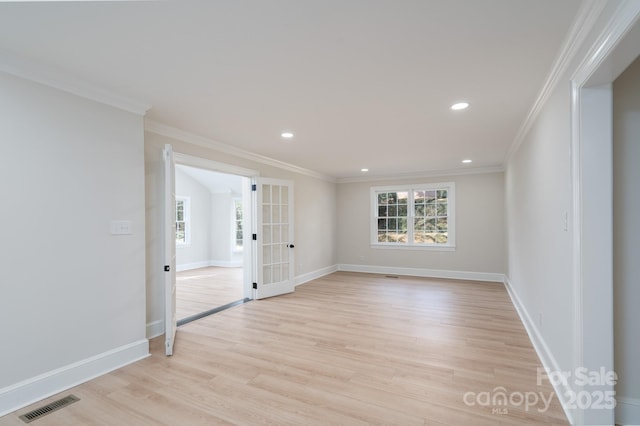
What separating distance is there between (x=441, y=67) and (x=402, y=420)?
2.56m

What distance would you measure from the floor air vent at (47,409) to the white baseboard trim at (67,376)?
0.41 ft

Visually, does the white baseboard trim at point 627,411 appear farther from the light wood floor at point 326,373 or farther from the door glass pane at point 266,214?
the door glass pane at point 266,214

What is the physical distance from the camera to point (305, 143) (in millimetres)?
4457

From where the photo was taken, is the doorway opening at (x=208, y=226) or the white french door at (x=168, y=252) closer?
the white french door at (x=168, y=252)

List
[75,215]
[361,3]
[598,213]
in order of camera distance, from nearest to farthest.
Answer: [361,3]
[598,213]
[75,215]

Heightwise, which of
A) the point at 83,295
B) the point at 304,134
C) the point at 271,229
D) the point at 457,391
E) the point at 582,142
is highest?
the point at 304,134

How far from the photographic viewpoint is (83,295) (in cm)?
256

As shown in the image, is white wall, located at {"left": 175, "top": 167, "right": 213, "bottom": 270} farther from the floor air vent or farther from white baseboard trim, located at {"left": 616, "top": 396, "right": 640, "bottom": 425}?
white baseboard trim, located at {"left": 616, "top": 396, "right": 640, "bottom": 425}

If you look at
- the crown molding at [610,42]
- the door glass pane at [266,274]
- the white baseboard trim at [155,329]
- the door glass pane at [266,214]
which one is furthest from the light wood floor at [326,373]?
the crown molding at [610,42]

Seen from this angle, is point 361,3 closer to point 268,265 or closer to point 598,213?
point 598,213

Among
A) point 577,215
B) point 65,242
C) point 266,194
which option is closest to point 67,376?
point 65,242

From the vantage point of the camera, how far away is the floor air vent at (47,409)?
2.07 meters

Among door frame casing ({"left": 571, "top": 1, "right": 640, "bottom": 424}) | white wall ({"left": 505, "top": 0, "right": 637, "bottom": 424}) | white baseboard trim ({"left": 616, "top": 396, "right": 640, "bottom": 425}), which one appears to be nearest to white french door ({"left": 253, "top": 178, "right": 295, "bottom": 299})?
white wall ({"left": 505, "top": 0, "right": 637, "bottom": 424})

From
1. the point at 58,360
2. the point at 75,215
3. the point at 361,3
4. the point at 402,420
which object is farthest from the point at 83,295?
the point at 361,3
